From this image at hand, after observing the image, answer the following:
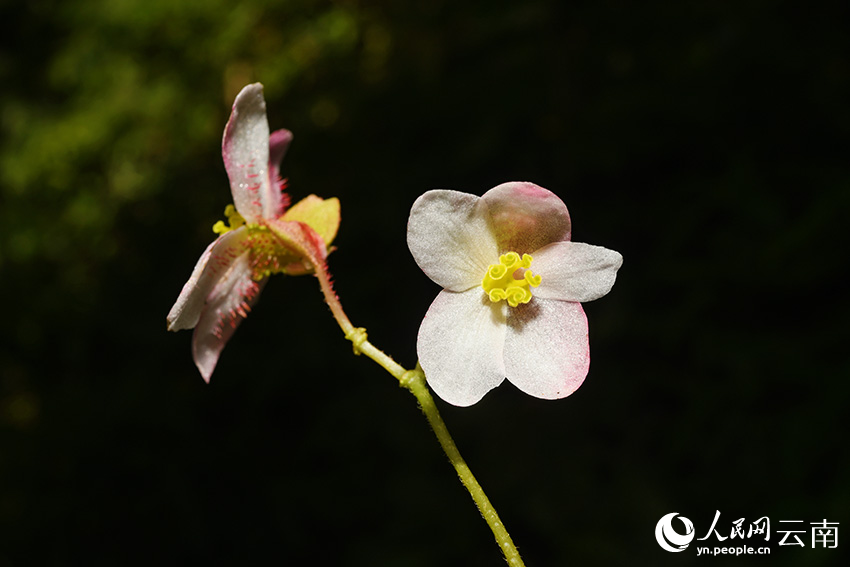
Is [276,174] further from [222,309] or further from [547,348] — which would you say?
[547,348]

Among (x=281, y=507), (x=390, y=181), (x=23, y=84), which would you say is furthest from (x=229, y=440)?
(x=23, y=84)

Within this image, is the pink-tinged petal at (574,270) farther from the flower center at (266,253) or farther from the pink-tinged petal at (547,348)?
the flower center at (266,253)

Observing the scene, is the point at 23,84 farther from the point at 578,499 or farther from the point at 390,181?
the point at 578,499

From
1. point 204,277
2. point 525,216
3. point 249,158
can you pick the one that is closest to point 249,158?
point 249,158

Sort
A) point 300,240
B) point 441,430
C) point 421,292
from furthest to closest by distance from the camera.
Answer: point 421,292 → point 300,240 → point 441,430
